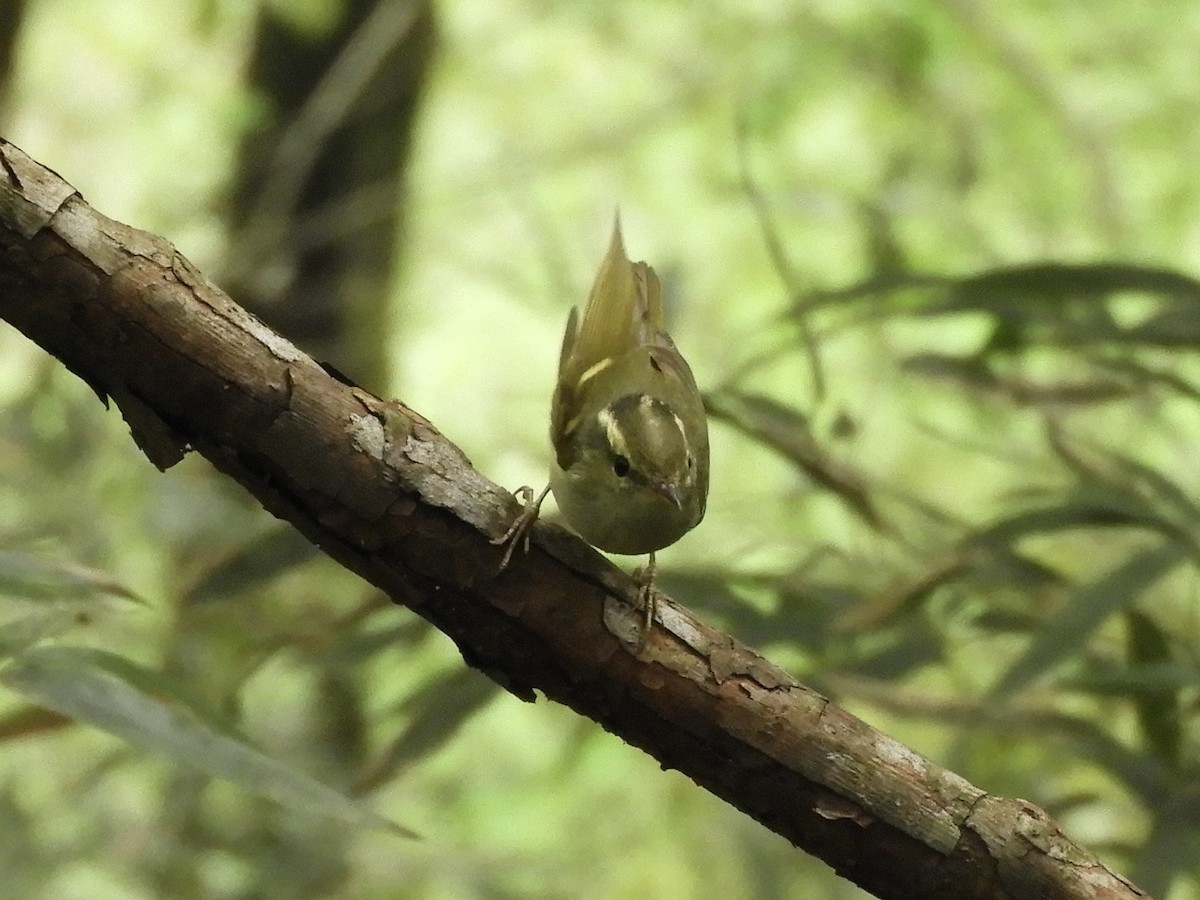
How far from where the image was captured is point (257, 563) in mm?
1692

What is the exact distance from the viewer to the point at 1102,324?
180 cm

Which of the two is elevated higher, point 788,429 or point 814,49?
point 814,49

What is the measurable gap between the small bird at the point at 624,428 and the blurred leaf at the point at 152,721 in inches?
13.1

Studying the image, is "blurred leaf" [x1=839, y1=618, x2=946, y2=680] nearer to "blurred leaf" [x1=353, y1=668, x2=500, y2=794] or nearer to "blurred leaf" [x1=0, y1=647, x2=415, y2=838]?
"blurred leaf" [x1=353, y1=668, x2=500, y2=794]

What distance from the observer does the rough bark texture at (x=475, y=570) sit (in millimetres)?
859

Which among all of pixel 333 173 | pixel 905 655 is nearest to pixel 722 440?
pixel 333 173

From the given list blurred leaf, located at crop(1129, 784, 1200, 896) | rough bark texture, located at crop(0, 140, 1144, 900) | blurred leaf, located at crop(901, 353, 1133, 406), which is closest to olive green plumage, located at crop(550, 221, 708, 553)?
rough bark texture, located at crop(0, 140, 1144, 900)

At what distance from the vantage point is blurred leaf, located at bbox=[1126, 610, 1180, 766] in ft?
5.26

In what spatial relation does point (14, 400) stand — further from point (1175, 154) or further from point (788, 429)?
point (1175, 154)

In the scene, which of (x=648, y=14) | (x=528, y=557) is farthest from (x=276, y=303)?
(x=528, y=557)

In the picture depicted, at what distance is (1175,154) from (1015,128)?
0.42 metres

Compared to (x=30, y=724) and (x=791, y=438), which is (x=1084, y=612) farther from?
(x=30, y=724)

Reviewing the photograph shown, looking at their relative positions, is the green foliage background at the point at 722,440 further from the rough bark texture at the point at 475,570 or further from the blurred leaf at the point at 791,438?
the rough bark texture at the point at 475,570

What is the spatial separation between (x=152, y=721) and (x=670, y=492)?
501 millimetres
